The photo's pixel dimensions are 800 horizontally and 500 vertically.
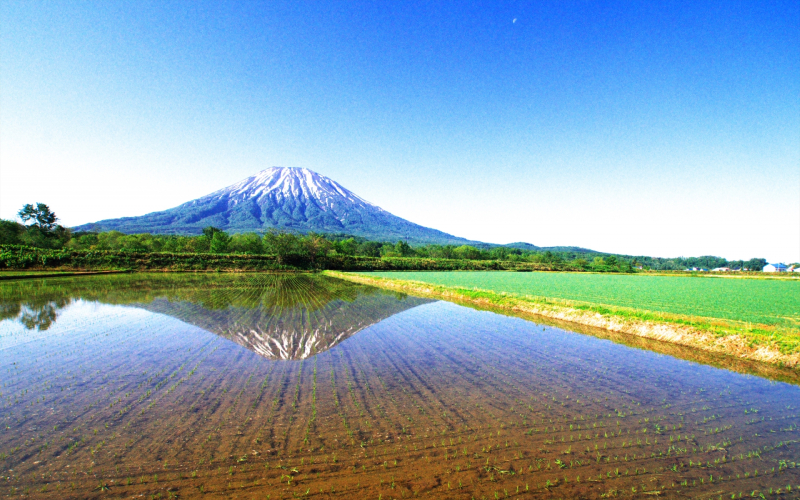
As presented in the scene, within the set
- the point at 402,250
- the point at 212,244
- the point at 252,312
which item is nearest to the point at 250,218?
the point at 402,250

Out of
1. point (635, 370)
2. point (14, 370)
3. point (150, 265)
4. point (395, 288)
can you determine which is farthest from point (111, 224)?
point (635, 370)

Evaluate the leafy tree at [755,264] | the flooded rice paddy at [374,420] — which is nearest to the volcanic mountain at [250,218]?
the leafy tree at [755,264]

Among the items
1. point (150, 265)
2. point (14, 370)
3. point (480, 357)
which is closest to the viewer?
point (14, 370)

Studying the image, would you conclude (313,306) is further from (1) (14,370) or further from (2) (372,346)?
(1) (14,370)

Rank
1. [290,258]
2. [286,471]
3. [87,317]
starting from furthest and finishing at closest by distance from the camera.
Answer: [290,258]
[87,317]
[286,471]

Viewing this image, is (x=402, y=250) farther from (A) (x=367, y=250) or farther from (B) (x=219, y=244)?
(B) (x=219, y=244)

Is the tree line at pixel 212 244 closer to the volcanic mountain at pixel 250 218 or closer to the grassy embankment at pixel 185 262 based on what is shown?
the grassy embankment at pixel 185 262
